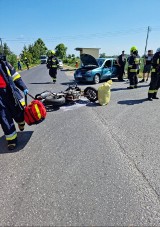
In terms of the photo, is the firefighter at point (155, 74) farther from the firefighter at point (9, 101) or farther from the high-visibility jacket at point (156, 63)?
the firefighter at point (9, 101)

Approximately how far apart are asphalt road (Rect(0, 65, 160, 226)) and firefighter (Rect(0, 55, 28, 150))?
13.2 inches

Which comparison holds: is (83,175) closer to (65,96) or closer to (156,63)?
(65,96)

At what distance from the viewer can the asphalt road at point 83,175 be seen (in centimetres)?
222

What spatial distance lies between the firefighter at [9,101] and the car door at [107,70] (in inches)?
353

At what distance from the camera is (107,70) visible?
1258 centimetres

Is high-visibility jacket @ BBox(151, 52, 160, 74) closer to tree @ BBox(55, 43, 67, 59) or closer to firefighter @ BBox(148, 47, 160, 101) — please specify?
firefighter @ BBox(148, 47, 160, 101)

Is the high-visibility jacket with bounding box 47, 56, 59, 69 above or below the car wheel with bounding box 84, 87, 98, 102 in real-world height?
above

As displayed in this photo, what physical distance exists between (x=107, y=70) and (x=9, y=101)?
378 inches

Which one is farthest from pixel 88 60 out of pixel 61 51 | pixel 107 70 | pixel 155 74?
pixel 61 51

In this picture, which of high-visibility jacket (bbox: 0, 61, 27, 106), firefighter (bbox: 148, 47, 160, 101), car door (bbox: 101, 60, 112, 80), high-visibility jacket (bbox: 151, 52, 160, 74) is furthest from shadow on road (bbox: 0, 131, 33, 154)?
car door (bbox: 101, 60, 112, 80)

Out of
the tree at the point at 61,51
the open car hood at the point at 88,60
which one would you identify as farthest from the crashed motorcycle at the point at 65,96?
the tree at the point at 61,51

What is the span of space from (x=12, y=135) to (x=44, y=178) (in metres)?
1.30

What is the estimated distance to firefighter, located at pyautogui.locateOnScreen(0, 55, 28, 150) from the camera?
3628 mm

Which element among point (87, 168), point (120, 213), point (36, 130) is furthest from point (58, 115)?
point (120, 213)
